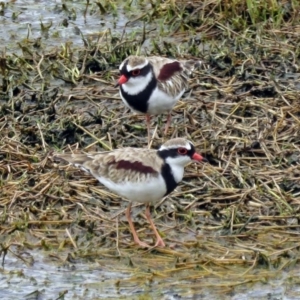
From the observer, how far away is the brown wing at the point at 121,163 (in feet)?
27.5

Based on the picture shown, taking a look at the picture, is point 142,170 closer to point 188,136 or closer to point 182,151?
point 182,151

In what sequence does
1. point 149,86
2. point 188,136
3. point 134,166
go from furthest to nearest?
point 188,136, point 149,86, point 134,166

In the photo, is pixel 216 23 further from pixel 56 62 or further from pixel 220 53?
pixel 56 62

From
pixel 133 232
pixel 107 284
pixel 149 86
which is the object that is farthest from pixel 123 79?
pixel 107 284

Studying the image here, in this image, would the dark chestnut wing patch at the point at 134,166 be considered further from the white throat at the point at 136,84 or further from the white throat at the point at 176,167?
the white throat at the point at 136,84

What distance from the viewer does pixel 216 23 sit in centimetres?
1236

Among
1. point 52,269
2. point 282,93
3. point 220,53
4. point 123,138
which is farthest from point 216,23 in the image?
point 52,269

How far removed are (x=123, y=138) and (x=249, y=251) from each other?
91.8 inches

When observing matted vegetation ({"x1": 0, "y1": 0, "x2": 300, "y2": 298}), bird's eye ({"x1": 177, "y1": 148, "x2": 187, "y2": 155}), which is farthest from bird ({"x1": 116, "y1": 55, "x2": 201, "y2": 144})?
bird's eye ({"x1": 177, "y1": 148, "x2": 187, "y2": 155})

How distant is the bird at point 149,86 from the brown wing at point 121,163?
4.13ft

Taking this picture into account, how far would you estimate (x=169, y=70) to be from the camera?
10.4 meters

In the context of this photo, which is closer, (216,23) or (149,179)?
(149,179)

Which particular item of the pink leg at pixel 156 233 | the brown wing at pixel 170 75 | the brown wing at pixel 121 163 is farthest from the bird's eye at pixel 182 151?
the brown wing at pixel 170 75

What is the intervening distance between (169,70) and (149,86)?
1.41ft
